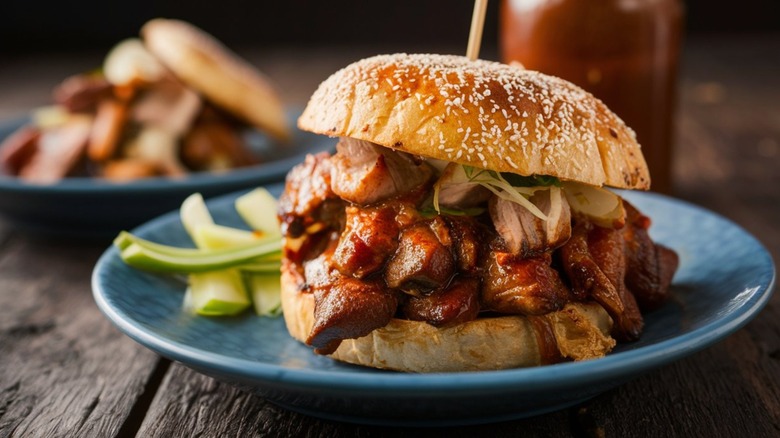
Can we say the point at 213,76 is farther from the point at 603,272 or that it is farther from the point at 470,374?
the point at 470,374

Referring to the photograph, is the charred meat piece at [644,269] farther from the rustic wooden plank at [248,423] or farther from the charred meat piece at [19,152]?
the charred meat piece at [19,152]

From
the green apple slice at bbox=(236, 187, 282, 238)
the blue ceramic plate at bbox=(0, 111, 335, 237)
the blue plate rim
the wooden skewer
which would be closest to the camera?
the blue plate rim

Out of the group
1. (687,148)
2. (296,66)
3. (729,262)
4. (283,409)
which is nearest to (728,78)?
(687,148)

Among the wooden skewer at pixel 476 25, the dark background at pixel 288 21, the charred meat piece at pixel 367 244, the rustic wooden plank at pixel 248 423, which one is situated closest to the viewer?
the rustic wooden plank at pixel 248 423

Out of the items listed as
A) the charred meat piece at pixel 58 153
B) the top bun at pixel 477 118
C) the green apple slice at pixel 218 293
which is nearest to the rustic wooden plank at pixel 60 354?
the green apple slice at pixel 218 293

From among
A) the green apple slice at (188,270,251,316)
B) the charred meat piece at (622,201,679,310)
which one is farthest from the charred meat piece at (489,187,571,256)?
the green apple slice at (188,270,251,316)

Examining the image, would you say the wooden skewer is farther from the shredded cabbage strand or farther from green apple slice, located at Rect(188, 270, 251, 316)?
green apple slice, located at Rect(188, 270, 251, 316)

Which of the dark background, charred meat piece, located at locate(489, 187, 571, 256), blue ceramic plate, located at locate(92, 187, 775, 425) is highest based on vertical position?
charred meat piece, located at locate(489, 187, 571, 256)
